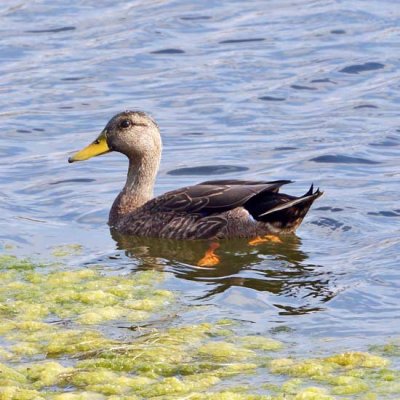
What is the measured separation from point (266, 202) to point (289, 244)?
46cm

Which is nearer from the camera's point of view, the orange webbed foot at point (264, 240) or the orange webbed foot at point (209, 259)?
the orange webbed foot at point (209, 259)

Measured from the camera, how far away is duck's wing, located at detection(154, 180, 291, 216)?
11.4 metres

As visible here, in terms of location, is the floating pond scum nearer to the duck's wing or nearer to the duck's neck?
the duck's wing

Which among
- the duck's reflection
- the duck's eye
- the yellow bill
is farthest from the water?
the duck's eye

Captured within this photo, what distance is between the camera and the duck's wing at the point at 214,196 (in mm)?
11359

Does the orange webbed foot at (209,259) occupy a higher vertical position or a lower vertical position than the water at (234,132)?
lower

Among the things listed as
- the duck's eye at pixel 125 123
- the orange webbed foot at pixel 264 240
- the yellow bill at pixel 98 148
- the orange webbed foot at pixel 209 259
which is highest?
the duck's eye at pixel 125 123

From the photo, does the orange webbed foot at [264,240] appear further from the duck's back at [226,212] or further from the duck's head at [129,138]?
the duck's head at [129,138]

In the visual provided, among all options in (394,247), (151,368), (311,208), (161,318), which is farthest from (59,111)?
(151,368)

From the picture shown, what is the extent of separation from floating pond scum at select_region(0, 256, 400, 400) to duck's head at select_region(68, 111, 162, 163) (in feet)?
10.6

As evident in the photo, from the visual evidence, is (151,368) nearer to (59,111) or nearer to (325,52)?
(59,111)

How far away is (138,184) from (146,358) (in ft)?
16.0

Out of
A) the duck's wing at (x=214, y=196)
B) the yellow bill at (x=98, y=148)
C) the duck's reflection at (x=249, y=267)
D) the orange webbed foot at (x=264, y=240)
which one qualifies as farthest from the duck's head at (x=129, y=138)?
the orange webbed foot at (x=264, y=240)

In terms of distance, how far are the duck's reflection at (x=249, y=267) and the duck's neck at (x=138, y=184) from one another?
1.58 feet
